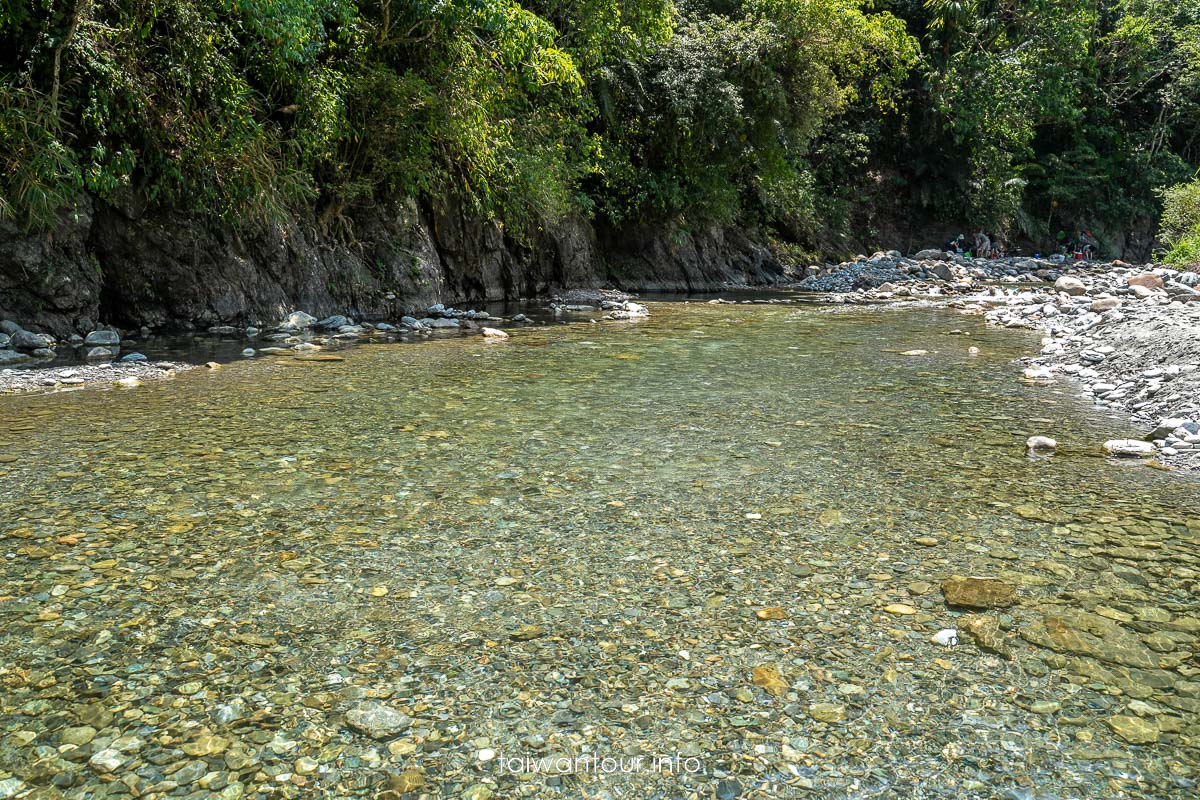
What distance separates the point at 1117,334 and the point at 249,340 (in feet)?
33.9

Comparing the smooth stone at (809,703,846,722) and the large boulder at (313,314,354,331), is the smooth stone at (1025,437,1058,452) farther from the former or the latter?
the large boulder at (313,314,354,331)

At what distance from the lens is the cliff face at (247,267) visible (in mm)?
10109

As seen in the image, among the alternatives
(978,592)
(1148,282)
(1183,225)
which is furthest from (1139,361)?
(1183,225)

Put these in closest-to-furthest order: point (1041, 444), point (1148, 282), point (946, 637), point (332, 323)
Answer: point (946, 637), point (1041, 444), point (332, 323), point (1148, 282)

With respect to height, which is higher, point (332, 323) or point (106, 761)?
point (332, 323)

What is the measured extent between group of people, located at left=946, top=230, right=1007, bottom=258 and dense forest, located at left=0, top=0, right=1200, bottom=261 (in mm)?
568

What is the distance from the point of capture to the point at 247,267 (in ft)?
39.5

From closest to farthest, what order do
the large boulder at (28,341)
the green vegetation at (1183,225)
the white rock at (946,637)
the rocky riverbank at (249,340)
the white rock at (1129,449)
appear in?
the white rock at (946,637) → the white rock at (1129,449) → the rocky riverbank at (249,340) → the large boulder at (28,341) → the green vegetation at (1183,225)

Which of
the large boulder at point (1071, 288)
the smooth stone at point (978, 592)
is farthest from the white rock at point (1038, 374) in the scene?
the large boulder at point (1071, 288)

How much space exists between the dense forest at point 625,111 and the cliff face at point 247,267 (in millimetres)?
399

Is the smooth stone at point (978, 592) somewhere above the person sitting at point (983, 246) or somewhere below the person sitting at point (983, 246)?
below

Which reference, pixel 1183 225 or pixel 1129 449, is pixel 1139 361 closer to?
pixel 1129 449

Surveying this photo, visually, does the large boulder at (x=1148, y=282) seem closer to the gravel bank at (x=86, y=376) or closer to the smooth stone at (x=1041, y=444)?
the smooth stone at (x=1041, y=444)

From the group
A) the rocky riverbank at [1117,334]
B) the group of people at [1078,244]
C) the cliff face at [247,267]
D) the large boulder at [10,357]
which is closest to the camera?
the rocky riverbank at [1117,334]
